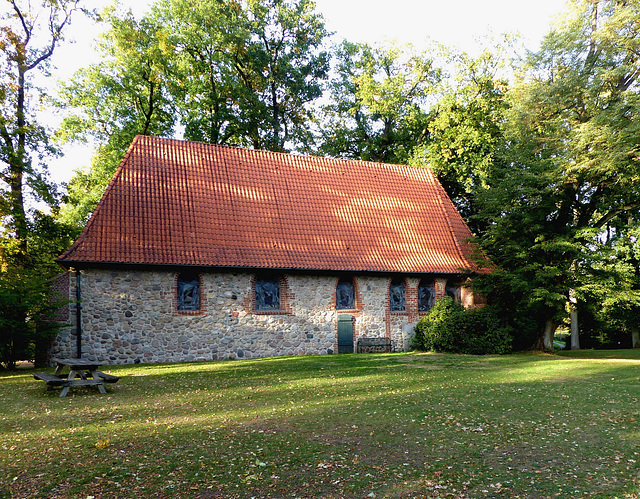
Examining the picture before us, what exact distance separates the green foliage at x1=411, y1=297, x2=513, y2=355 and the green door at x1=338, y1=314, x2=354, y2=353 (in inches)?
111

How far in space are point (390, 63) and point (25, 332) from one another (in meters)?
23.9

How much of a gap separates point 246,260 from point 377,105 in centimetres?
1534

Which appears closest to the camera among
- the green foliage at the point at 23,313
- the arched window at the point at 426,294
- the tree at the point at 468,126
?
the green foliage at the point at 23,313

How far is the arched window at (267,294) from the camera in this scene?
16.5 meters

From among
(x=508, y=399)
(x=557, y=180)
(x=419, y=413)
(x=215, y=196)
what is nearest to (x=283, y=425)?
(x=419, y=413)

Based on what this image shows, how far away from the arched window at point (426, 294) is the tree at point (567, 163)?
2.59 meters

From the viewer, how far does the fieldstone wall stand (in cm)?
1453

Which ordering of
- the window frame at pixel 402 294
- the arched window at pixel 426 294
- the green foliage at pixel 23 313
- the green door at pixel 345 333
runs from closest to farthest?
the green foliage at pixel 23 313 → the green door at pixel 345 333 → the window frame at pixel 402 294 → the arched window at pixel 426 294

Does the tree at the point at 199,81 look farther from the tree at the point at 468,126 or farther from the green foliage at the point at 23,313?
the green foliage at the point at 23,313

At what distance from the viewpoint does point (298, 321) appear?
16766mm

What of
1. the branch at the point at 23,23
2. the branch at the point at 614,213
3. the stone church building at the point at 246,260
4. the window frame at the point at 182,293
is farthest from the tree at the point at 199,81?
the branch at the point at 614,213

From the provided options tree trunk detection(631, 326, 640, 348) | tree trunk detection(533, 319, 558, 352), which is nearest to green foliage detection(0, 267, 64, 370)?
tree trunk detection(533, 319, 558, 352)

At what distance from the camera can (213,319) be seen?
15695mm

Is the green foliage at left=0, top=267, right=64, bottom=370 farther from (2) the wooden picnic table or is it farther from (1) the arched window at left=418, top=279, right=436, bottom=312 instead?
(1) the arched window at left=418, top=279, right=436, bottom=312
